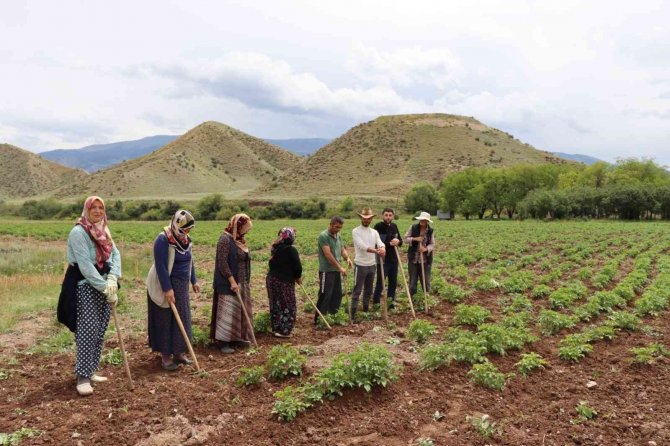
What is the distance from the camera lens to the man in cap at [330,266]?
8.76 meters

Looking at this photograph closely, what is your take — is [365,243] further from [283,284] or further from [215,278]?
[215,278]

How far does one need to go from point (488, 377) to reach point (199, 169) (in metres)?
112

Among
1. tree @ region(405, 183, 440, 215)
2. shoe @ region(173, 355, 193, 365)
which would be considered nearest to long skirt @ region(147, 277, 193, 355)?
shoe @ region(173, 355, 193, 365)

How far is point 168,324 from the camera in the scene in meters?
6.44

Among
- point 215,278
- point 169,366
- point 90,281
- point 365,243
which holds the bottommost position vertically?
point 169,366

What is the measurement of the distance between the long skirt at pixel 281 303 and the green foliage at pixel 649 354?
5002mm

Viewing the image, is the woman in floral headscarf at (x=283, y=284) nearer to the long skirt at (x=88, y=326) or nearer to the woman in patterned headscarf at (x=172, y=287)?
the woman in patterned headscarf at (x=172, y=287)

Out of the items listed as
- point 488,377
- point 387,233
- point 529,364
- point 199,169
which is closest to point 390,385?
point 488,377

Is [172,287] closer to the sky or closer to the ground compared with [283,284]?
closer to the sky

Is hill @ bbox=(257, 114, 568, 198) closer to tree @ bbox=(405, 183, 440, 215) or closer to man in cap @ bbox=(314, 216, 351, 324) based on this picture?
tree @ bbox=(405, 183, 440, 215)

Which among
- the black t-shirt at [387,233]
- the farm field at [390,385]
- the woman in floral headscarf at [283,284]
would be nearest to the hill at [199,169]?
the black t-shirt at [387,233]

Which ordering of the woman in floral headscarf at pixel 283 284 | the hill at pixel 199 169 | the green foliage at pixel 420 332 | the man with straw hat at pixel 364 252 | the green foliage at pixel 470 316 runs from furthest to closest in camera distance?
1. the hill at pixel 199 169
2. the man with straw hat at pixel 364 252
3. the green foliage at pixel 470 316
4. the woman in floral headscarf at pixel 283 284
5. the green foliage at pixel 420 332

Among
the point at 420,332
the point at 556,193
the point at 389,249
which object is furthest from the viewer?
the point at 556,193


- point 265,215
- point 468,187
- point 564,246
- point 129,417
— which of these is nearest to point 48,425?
point 129,417
